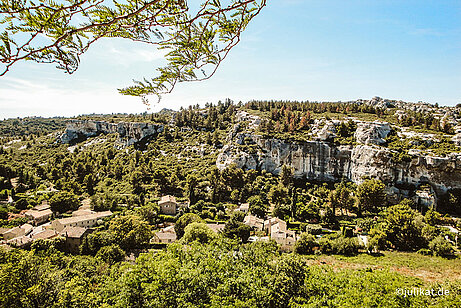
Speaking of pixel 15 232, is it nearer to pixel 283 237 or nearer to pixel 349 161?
pixel 283 237

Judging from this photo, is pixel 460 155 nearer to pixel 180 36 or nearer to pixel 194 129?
pixel 180 36

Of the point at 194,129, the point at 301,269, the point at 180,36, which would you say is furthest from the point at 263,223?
the point at 194,129

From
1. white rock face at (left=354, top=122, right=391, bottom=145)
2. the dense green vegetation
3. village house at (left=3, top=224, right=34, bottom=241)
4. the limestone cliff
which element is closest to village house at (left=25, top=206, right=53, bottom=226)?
village house at (left=3, top=224, right=34, bottom=241)

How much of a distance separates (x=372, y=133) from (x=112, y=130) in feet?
295

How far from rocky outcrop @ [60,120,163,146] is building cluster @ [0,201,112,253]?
37.2m

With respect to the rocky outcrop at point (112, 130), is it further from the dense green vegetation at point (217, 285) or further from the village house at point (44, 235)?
the dense green vegetation at point (217, 285)

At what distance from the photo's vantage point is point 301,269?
9.97 meters

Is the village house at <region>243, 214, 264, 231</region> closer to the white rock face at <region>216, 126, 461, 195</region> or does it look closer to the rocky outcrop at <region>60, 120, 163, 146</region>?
the white rock face at <region>216, 126, 461, 195</region>

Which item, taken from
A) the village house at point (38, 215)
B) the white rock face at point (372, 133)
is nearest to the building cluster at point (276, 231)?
the village house at point (38, 215)

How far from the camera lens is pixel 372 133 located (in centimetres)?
4734

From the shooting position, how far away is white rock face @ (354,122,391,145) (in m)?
46.9

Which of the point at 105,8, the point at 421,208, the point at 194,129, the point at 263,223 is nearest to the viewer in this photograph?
the point at 105,8

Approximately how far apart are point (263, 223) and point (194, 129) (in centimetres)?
5218

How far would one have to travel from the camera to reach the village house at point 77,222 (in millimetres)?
29237
